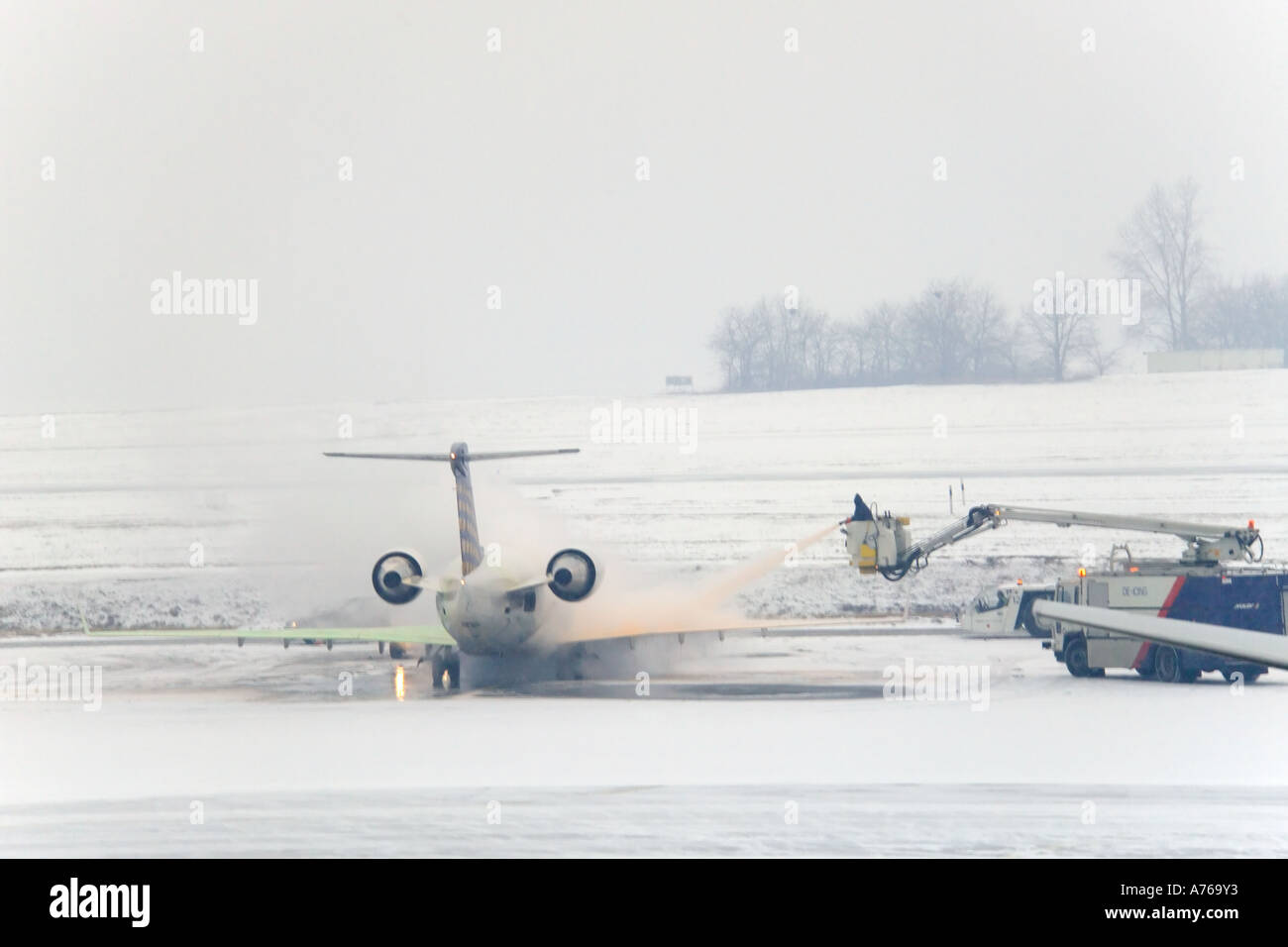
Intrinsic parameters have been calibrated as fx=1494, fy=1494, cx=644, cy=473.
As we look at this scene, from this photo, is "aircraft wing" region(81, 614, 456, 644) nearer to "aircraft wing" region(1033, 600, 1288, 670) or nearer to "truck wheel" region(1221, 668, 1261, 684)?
"truck wheel" region(1221, 668, 1261, 684)

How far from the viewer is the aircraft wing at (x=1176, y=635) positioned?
1040 centimetres

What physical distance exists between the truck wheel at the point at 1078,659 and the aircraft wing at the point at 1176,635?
22.7m

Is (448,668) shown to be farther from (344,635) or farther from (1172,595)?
(1172,595)

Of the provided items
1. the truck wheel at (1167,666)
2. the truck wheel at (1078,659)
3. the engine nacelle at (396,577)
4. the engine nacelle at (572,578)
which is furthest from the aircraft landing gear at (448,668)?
the truck wheel at (1167,666)

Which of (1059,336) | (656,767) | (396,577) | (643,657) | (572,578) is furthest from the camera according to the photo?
(1059,336)

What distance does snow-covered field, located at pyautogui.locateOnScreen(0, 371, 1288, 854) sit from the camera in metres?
19.5

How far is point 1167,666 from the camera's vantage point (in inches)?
1268

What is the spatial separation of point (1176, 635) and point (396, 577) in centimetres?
2189

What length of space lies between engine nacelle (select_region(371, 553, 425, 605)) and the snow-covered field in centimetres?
207

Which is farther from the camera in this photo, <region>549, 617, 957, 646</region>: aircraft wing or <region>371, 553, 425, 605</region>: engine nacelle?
<region>549, 617, 957, 646</region>: aircraft wing

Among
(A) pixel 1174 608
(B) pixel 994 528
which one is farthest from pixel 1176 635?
(B) pixel 994 528

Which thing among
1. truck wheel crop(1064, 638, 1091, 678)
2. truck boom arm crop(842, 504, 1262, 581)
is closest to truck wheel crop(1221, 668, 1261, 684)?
truck boom arm crop(842, 504, 1262, 581)
